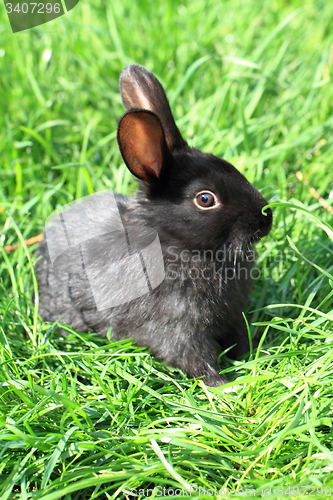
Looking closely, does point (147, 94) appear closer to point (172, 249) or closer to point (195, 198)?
point (195, 198)

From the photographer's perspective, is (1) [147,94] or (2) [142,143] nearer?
(2) [142,143]

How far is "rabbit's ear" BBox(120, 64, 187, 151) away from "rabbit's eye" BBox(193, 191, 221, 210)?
0.51 meters

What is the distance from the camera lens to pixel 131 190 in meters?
3.82

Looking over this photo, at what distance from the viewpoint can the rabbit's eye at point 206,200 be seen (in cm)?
328

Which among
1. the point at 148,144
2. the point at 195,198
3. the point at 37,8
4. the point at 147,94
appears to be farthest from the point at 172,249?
the point at 37,8

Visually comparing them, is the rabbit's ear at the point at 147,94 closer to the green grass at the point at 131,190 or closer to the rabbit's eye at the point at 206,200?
the rabbit's eye at the point at 206,200

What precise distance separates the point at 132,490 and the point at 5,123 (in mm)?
3953

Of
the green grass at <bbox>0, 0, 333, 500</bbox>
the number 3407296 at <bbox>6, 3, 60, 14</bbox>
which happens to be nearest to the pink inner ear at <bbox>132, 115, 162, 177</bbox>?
the green grass at <bbox>0, 0, 333, 500</bbox>

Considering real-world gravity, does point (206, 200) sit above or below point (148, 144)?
below

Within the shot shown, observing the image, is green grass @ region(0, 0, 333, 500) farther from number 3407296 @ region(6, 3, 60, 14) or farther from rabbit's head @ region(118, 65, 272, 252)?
number 3407296 @ region(6, 3, 60, 14)

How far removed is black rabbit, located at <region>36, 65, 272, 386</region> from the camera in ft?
10.7

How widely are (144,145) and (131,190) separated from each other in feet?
2.26

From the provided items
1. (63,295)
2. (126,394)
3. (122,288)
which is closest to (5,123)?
(63,295)

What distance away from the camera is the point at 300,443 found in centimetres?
274
